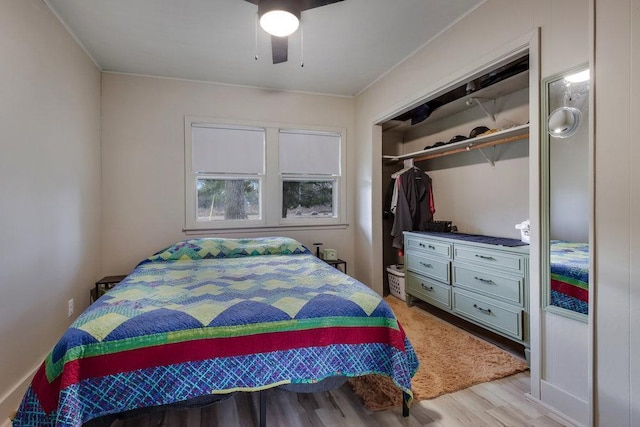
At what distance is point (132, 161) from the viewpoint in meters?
3.49

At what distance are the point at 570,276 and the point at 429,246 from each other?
161cm

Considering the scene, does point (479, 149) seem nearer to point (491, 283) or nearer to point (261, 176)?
point (491, 283)

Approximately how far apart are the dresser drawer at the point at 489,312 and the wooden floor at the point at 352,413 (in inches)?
20.0

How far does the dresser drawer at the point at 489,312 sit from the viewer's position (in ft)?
8.03

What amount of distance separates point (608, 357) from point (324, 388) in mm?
1400

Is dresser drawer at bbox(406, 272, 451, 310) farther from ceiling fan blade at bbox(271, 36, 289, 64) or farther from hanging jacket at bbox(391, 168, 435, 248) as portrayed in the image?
ceiling fan blade at bbox(271, 36, 289, 64)

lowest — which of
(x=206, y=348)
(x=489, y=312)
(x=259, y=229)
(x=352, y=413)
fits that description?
(x=352, y=413)

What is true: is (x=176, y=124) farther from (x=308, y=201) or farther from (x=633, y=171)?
(x=633, y=171)

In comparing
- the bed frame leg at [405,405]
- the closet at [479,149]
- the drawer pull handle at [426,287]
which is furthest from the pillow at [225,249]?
the bed frame leg at [405,405]

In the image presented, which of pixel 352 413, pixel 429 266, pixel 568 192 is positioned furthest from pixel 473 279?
pixel 352 413

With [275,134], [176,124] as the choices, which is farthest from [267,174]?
[176,124]

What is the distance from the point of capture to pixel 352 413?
185 centimetres

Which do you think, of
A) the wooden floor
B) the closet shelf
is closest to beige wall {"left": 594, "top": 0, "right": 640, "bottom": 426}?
the wooden floor

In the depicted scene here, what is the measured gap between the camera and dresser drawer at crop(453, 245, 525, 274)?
244 centimetres
